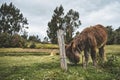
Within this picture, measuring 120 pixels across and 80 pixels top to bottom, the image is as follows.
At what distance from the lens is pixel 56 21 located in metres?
110

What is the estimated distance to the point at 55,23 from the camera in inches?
4301

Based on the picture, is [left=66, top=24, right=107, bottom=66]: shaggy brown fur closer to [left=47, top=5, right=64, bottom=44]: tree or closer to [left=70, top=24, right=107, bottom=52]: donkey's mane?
[left=70, top=24, right=107, bottom=52]: donkey's mane

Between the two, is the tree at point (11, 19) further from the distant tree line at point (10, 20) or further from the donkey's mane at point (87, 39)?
the donkey's mane at point (87, 39)

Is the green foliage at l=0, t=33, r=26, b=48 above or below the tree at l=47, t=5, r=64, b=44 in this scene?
below

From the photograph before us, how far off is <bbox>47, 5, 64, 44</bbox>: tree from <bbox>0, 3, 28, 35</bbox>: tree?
2259cm

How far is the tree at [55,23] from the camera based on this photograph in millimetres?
106000

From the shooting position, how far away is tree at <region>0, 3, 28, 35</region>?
405 ft

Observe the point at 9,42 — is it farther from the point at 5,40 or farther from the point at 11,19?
the point at 11,19

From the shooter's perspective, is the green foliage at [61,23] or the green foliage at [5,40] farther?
the green foliage at [61,23]

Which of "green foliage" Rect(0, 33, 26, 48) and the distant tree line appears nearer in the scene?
"green foliage" Rect(0, 33, 26, 48)

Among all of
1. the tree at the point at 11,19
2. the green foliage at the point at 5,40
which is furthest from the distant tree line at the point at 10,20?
the green foliage at the point at 5,40

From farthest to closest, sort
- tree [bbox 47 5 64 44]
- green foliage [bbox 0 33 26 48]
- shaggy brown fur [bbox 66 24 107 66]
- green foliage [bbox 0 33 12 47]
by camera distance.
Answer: tree [bbox 47 5 64 44]
green foliage [bbox 0 33 26 48]
green foliage [bbox 0 33 12 47]
shaggy brown fur [bbox 66 24 107 66]

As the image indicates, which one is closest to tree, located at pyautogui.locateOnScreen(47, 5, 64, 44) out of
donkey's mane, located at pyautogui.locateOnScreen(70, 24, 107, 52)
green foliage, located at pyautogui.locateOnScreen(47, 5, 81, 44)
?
green foliage, located at pyautogui.locateOnScreen(47, 5, 81, 44)

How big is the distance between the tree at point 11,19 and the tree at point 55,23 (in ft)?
74.1
